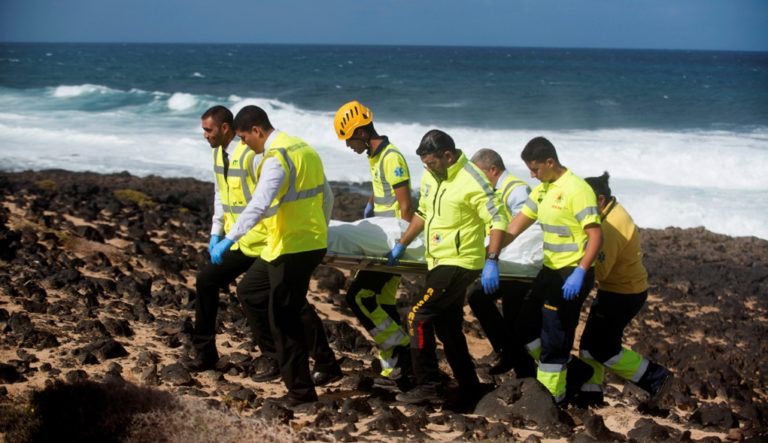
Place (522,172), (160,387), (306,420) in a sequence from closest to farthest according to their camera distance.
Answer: (306,420)
(160,387)
(522,172)

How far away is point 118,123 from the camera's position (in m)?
31.8

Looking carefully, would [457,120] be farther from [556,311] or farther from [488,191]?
[488,191]

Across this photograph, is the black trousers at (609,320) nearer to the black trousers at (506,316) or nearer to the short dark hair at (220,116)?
the black trousers at (506,316)

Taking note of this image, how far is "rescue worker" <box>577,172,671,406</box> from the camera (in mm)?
6184

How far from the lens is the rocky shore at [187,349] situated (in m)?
5.43

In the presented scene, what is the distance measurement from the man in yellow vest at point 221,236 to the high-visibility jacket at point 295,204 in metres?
0.38

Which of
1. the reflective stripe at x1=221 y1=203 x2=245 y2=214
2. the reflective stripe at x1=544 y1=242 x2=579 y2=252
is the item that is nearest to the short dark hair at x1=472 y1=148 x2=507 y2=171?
the reflective stripe at x1=544 y1=242 x2=579 y2=252

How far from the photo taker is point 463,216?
574 centimetres

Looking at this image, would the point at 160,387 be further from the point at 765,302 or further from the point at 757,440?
the point at 765,302

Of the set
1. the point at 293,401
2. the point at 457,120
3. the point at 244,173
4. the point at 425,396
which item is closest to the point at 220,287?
the point at 244,173

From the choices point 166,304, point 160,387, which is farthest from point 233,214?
point 166,304

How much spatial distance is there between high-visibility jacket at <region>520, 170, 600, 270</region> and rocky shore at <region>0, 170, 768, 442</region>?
0.95 meters

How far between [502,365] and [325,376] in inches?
59.3

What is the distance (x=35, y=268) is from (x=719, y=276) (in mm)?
8488
